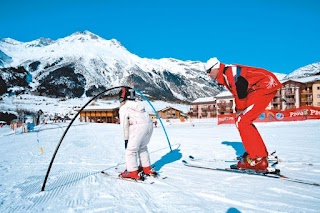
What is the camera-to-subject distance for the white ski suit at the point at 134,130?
4.25 metres

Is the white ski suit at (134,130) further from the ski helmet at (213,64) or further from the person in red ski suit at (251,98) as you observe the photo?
the person in red ski suit at (251,98)

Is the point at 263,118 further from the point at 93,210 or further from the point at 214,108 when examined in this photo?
the point at 214,108

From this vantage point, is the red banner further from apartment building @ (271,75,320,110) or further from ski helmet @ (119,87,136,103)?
apartment building @ (271,75,320,110)

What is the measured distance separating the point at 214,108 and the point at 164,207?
8244 centimetres

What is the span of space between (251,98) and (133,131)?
7.06ft

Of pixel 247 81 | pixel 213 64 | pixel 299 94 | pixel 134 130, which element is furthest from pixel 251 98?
pixel 299 94

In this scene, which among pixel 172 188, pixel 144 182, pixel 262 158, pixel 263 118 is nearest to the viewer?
pixel 172 188

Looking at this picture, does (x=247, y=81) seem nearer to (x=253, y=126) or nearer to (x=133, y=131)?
(x=253, y=126)

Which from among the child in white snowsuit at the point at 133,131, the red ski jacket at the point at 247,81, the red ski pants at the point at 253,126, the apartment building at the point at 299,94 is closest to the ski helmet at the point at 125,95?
the child in white snowsuit at the point at 133,131

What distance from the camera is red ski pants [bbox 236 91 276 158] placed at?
4457 mm

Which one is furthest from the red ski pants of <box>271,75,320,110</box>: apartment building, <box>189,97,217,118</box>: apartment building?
→ <box>189,97,217,118</box>: apartment building

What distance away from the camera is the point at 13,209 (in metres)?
3.03

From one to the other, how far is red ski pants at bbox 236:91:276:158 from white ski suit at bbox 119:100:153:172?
5.54 feet

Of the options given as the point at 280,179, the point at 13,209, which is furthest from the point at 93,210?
the point at 280,179
